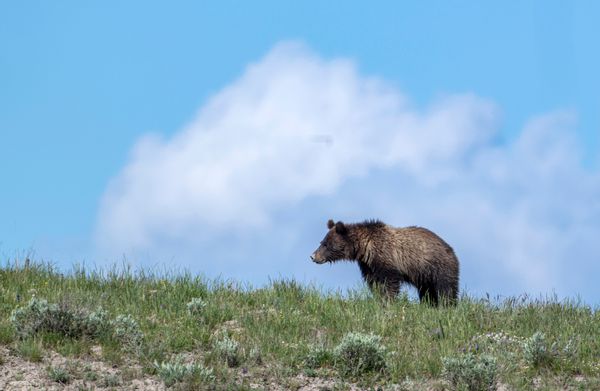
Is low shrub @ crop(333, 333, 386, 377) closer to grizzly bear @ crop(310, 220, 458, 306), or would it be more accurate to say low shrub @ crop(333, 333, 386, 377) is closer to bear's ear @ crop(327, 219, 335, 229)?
grizzly bear @ crop(310, 220, 458, 306)

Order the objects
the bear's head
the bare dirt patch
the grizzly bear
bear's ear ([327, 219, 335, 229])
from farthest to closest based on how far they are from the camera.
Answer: bear's ear ([327, 219, 335, 229]) → the bear's head → the grizzly bear → the bare dirt patch

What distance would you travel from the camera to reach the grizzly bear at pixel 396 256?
1709 centimetres

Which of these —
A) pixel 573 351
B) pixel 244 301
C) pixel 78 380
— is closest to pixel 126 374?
pixel 78 380

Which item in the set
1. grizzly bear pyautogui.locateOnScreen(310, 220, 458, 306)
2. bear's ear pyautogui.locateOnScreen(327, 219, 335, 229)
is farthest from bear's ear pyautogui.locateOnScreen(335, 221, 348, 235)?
bear's ear pyautogui.locateOnScreen(327, 219, 335, 229)

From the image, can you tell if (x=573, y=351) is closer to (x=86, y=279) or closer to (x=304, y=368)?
(x=304, y=368)

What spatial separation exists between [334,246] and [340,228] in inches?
16.7

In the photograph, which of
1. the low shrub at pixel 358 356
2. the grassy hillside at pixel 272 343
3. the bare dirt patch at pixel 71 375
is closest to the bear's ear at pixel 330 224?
the grassy hillside at pixel 272 343

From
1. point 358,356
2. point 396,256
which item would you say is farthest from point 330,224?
point 358,356

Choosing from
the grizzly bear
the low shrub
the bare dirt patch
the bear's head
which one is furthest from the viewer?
the bear's head

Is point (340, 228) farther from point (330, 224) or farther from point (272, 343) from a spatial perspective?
point (272, 343)

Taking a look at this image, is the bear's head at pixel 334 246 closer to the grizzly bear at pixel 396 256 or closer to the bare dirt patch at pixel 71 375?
the grizzly bear at pixel 396 256

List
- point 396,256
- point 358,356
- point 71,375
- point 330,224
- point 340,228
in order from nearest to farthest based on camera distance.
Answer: point 71,375, point 358,356, point 396,256, point 340,228, point 330,224

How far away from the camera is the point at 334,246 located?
18.9 metres

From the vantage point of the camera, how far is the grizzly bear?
17094 mm
